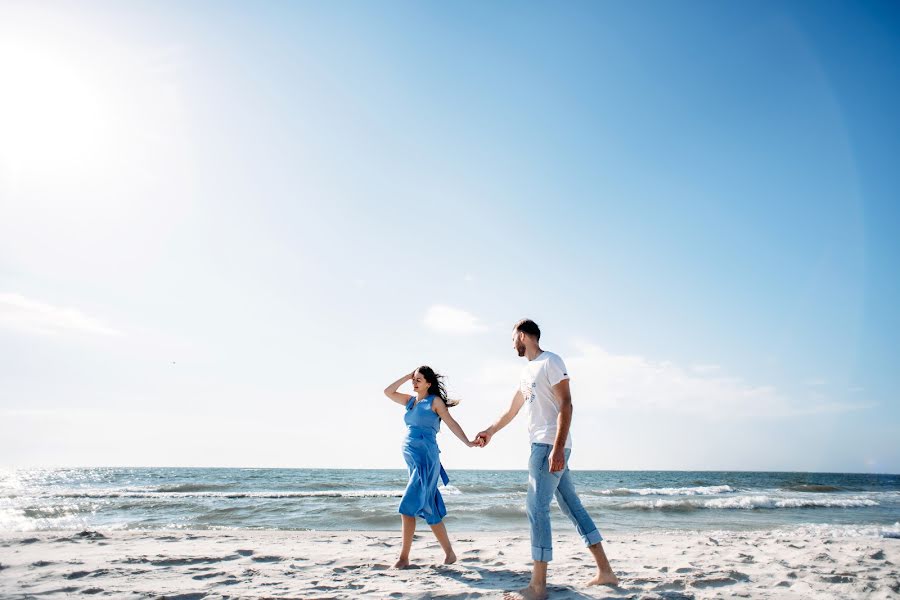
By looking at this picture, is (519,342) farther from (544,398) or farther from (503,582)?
(503,582)

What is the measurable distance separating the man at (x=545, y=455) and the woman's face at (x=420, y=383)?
4.39 ft

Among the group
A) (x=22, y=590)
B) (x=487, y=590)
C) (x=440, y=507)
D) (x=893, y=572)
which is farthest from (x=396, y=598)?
(x=893, y=572)

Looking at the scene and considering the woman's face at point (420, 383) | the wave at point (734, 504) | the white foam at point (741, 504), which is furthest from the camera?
the white foam at point (741, 504)

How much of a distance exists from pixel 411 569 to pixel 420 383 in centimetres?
186

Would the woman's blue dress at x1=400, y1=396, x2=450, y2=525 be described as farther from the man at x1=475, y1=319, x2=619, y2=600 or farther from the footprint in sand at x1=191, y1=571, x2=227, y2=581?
the footprint in sand at x1=191, y1=571, x2=227, y2=581

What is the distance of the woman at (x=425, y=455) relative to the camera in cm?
486

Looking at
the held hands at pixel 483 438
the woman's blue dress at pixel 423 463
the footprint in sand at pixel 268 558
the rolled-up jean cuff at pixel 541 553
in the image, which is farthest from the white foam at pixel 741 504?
the rolled-up jean cuff at pixel 541 553

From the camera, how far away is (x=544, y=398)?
3775 mm

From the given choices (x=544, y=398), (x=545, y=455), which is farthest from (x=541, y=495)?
(x=544, y=398)

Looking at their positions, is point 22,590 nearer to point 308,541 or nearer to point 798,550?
point 308,541

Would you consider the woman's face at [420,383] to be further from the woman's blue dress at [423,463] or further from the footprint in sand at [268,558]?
the footprint in sand at [268,558]

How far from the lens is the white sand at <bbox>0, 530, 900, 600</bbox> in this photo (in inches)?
159

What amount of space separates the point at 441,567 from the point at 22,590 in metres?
3.58

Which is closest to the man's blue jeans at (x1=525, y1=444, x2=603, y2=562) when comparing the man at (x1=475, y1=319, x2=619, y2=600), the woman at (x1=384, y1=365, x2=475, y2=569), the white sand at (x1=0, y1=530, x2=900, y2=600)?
the man at (x1=475, y1=319, x2=619, y2=600)
